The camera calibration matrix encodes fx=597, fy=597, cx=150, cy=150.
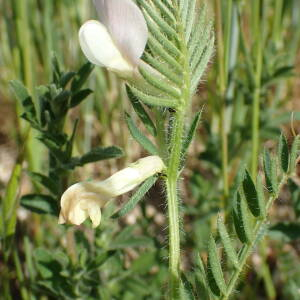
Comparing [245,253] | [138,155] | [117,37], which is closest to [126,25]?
[117,37]

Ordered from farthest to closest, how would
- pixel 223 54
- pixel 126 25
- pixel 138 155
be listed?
pixel 138 155 → pixel 223 54 → pixel 126 25

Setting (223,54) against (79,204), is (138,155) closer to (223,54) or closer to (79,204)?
(223,54)

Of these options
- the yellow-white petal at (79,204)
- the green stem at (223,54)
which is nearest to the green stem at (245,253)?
the yellow-white petal at (79,204)

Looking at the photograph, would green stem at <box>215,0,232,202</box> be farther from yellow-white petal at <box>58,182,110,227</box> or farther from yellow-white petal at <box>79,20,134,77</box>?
yellow-white petal at <box>58,182,110,227</box>

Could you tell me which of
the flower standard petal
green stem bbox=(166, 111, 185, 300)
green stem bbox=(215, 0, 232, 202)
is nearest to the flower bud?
the flower standard petal

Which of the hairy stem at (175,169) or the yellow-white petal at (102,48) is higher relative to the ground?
the yellow-white petal at (102,48)

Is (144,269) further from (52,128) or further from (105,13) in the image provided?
(105,13)

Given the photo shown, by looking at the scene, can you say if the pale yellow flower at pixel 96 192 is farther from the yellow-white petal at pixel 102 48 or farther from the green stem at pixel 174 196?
the yellow-white petal at pixel 102 48

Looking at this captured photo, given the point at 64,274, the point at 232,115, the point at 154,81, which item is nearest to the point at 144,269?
the point at 64,274
